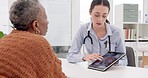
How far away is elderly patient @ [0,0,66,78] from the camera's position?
0.94 m

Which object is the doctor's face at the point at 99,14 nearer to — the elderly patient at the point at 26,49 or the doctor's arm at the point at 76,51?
the doctor's arm at the point at 76,51

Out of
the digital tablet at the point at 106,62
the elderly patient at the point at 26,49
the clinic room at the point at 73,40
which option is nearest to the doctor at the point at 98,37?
the clinic room at the point at 73,40

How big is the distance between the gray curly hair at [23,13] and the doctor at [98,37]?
895mm

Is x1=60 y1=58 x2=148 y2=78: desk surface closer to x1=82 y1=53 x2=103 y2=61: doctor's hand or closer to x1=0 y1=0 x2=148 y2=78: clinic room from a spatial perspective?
x1=0 y1=0 x2=148 y2=78: clinic room

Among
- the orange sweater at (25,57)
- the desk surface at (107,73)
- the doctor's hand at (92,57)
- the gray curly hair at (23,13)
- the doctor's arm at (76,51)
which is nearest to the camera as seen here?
the orange sweater at (25,57)

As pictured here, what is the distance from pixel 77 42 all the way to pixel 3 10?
2.18m

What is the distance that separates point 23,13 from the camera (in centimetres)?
107

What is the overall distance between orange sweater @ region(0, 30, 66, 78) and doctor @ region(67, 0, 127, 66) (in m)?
0.91

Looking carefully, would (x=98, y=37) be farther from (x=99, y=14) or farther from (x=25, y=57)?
(x=25, y=57)

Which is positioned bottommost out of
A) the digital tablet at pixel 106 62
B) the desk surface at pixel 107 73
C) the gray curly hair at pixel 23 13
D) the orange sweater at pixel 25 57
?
the desk surface at pixel 107 73

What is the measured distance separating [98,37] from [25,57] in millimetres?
1228

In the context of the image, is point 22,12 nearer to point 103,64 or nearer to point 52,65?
point 52,65

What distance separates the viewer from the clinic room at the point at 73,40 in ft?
3.17

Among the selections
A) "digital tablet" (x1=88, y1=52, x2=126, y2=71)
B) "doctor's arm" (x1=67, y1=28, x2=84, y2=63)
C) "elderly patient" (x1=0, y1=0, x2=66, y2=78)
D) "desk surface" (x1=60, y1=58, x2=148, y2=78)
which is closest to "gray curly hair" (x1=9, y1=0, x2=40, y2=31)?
"elderly patient" (x1=0, y1=0, x2=66, y2=78)
